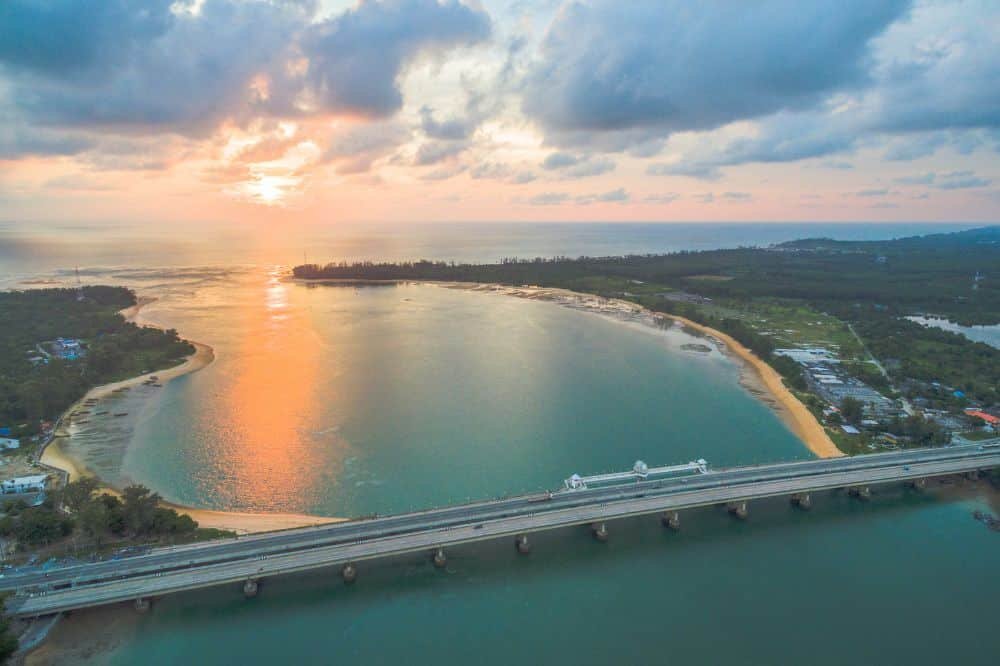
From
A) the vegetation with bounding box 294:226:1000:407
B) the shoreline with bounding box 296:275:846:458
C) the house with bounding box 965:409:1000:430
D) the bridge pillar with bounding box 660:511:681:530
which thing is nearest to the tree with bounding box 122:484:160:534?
the bridge pillar with bounding box 660:511:681:530

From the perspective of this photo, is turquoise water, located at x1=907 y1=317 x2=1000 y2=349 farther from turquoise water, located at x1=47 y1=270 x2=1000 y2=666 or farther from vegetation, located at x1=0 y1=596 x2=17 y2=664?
vegetation, located at x1=0 y1=596 x2=17 y2=664

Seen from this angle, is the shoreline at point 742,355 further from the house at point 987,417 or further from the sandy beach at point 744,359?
the house at point 987,417

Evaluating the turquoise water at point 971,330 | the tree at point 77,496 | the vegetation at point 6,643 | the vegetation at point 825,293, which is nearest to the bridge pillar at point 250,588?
the vegetation at point 6,643

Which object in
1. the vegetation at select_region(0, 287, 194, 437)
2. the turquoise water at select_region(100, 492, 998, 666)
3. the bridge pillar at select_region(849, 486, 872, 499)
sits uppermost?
the vegetation at select_region(0, 287, 194, 437)

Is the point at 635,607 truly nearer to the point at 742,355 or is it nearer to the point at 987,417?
the point at 987,417

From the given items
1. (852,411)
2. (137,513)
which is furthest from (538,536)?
(852,411)

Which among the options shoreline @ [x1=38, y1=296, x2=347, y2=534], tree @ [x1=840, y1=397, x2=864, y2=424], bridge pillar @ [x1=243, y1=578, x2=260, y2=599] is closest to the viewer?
bridge pillar @ [x1=243, y1=578, x2=260, y2=599]

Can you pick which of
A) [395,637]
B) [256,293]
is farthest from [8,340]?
[395,637]

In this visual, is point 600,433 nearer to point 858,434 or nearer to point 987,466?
point 858,434
